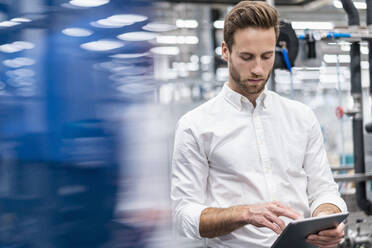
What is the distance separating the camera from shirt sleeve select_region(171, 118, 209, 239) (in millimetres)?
1335

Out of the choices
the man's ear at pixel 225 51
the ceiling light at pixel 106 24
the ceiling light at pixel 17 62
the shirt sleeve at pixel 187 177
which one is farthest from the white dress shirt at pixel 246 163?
the ceiling light at pixel 17 62

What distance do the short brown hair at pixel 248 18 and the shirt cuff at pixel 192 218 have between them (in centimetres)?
53

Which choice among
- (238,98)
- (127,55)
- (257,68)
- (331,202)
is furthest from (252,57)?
(331,202)

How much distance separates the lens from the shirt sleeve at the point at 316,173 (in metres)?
1.41

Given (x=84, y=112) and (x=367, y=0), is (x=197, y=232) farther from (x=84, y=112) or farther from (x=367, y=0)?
(x=367, y=0)

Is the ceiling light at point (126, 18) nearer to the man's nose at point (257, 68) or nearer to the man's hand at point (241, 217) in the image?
the man's nose at point (257, 68)

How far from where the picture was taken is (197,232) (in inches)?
50.9

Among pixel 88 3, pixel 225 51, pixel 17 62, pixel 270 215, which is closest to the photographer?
pixel 17 62

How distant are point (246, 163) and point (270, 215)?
247 millimetres

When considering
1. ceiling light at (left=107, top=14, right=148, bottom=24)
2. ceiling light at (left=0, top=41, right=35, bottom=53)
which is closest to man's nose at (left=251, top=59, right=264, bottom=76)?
ceiling light at (left=107, top=14, right=148, bottom=24)

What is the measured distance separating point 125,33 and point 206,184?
0.57 metres

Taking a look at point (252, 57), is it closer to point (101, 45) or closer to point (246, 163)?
point (246, 163)

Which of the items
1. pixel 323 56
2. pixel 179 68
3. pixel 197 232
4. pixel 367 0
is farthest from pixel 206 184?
pixel 179 68

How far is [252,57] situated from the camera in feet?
4.42
